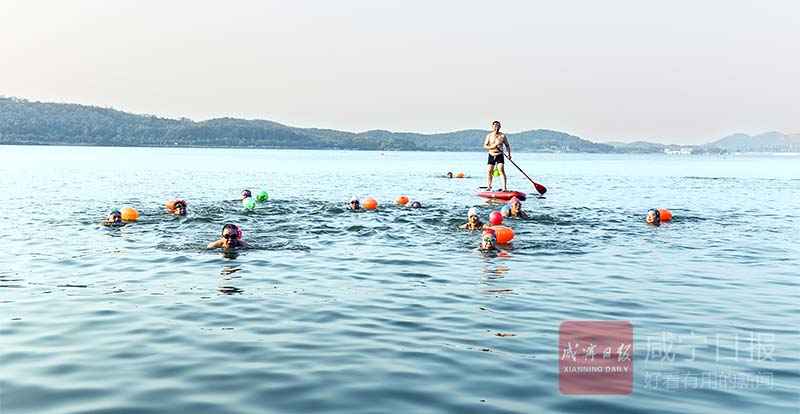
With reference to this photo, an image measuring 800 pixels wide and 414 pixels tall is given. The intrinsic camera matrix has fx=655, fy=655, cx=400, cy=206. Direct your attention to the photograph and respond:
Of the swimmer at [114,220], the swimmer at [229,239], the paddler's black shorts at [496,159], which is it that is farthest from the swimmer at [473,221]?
the paddler's black shorts at [496,159]

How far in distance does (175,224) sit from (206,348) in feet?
50.1

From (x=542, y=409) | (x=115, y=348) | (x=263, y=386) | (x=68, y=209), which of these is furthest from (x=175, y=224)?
(x=542, y=409)

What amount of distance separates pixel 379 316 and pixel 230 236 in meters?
7.58

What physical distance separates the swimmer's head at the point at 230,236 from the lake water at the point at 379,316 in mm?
403

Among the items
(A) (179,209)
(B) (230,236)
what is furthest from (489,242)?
(A) (179,209)

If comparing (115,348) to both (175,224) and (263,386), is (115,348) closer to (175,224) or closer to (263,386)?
(263,386)

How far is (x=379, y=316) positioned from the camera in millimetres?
11266

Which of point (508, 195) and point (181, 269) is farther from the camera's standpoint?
point (508, 195)

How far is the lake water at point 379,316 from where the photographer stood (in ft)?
24.9

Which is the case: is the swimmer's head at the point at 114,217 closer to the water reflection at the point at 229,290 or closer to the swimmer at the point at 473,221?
the water reflection at the point at 229,290

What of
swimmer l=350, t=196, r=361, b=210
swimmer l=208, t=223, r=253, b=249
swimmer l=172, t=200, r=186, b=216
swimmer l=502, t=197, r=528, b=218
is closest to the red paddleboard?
swimmer l=502, t=197, r=528, b=218

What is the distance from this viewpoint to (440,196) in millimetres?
39594

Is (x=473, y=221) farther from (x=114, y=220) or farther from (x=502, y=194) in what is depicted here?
(x=114, y=220)

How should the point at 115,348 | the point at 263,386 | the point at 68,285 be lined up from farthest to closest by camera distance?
the point at 68,285, the point at 115,348, the point at 263,386
